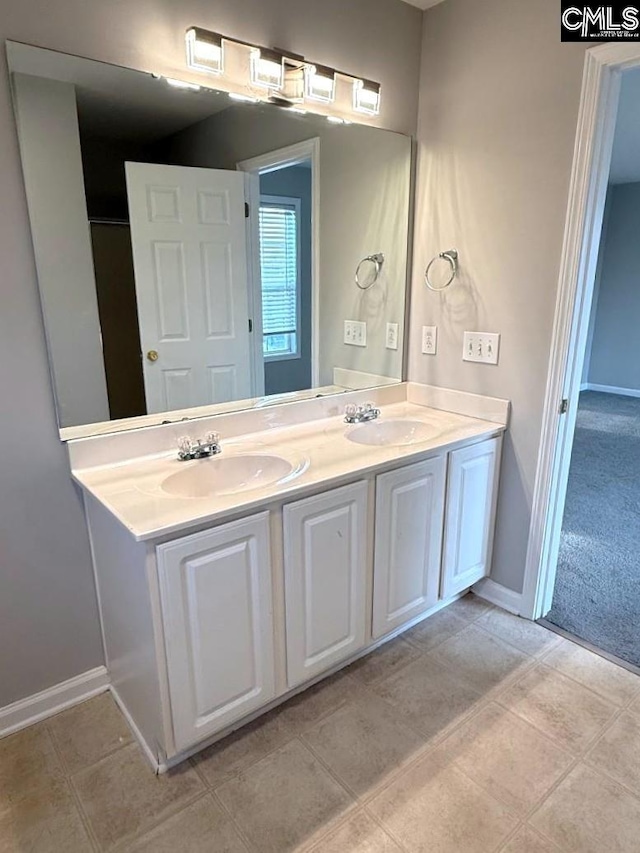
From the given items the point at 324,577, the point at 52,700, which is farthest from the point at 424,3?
the point at 52,700

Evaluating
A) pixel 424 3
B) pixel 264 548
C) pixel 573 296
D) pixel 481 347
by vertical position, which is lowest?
pixel 264 548

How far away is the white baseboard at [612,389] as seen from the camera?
6.48 meters

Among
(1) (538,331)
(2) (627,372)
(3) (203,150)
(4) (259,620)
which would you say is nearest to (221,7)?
(3) (203,150)

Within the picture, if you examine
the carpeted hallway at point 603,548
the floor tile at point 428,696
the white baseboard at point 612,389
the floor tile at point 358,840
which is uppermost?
the white baseboard at point 612,389

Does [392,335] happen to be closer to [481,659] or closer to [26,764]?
[481,659]

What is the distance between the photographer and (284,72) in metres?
1.80

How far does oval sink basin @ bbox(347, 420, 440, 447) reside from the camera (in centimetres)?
215

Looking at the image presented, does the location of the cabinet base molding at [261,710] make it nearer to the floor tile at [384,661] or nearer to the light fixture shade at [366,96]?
the floor tile at [384,661]

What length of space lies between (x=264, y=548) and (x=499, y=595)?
4.30 feet

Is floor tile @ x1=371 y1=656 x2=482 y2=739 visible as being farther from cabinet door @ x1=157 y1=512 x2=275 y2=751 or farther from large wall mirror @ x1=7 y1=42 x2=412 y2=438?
large wall mirror @ x1=7 y1=42 x2=412 y2=438

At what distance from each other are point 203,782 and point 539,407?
1.69m

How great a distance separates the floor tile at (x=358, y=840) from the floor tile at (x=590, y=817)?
0.40m

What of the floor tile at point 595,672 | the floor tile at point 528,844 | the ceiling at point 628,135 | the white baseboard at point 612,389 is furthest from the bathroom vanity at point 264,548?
the white baseboard at point 612,389

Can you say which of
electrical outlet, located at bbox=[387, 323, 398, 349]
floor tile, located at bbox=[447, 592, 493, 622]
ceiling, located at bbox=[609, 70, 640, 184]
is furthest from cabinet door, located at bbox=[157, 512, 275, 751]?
ceiling, located at bbox=[609, 70, 640, 184]
